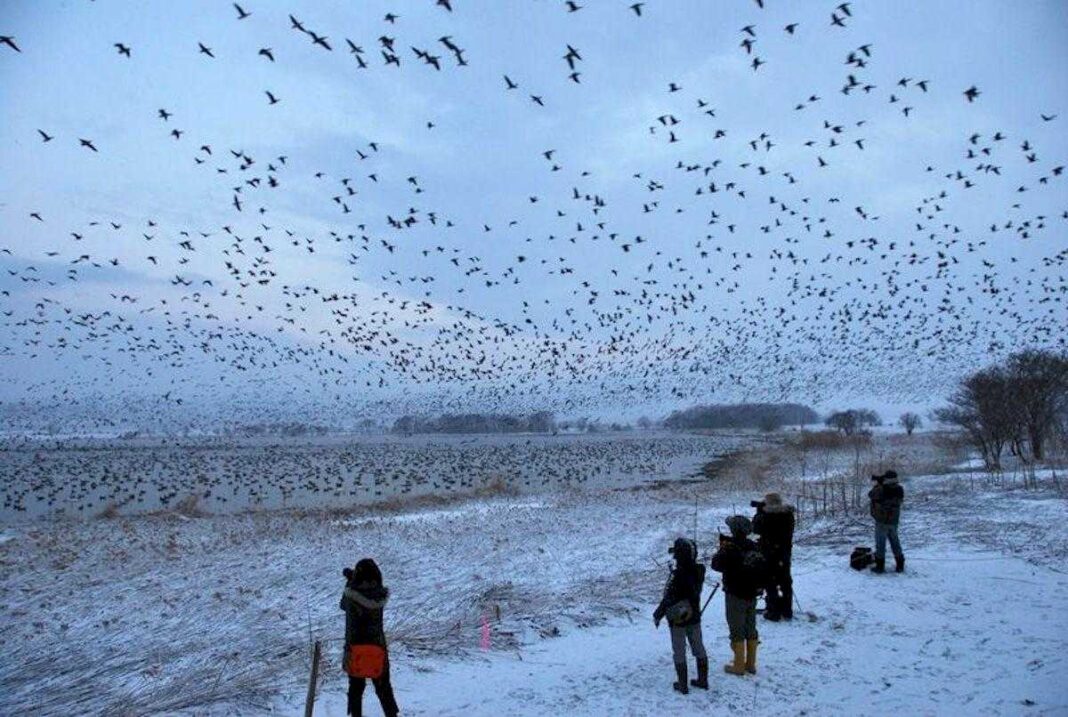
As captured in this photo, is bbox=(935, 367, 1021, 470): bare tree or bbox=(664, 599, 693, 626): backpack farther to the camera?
bbox=(935, 367, 1021, 470): bare tree

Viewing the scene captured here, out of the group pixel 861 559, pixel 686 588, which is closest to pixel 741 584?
pixel 686 588

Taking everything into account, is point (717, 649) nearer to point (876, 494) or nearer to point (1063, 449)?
point (876, 494)

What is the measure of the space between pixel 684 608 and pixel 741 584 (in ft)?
3.39

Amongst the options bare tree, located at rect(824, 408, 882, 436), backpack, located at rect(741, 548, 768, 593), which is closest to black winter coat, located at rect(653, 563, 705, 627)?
backpack, located at rect(741, 548, 768, 593)

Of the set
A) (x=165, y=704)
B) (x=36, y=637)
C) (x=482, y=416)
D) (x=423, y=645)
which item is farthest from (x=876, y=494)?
(x=482, y=416)

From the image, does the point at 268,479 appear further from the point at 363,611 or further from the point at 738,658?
the point at 738,658

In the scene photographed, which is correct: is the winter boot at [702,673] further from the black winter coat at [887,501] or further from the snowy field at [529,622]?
the black winter coat at [887,501]

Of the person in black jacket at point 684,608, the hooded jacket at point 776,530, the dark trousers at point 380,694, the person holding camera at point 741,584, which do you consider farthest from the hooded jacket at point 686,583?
the dark trousers at point 380,694

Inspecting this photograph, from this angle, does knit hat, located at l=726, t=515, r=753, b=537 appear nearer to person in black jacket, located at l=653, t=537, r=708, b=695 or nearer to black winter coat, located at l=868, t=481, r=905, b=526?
person in black jacket, located at l=653, t=537, r=708, b=695

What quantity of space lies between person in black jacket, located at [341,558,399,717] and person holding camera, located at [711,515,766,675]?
4087 mm

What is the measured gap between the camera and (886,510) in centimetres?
1228

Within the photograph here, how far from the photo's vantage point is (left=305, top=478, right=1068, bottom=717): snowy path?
7.50 m

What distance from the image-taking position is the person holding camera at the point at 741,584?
811cm

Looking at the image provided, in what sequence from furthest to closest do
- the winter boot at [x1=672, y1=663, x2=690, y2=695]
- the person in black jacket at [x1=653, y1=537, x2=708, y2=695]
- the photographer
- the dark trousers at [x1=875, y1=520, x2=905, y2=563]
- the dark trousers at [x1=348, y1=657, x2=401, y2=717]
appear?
the dark trousers at [x1=875, y1=520, x2=905, y2=563]
the photographer
the winter boot at [x1=672, y1=663, x2=690, y2=695]
the person in black jacket at [x1=653, y1=537, x2=708, y2=695]
the dark trousers at [x1=348, y1=657, x2=401, y2=717]
